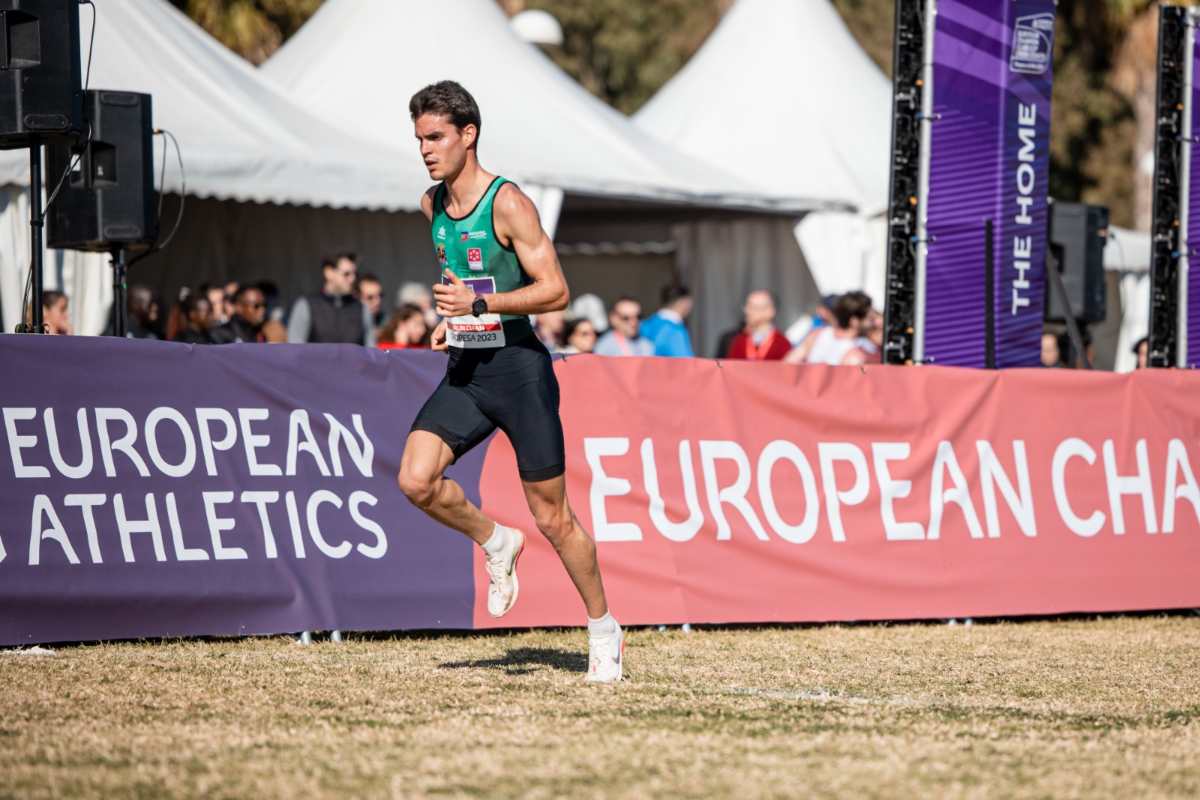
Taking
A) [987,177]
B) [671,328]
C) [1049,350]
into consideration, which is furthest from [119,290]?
[1049,350]

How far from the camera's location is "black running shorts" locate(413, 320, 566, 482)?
6676 millimetres

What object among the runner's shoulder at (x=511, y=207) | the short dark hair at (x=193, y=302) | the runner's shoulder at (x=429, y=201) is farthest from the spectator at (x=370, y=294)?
the runner's shoulder at (x=511, y=207)

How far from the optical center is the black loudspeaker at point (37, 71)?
8.81 meters

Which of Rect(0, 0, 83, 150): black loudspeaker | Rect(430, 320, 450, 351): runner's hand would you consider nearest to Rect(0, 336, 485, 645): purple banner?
Rect(0, 0, 83, 150): black loudspeaker

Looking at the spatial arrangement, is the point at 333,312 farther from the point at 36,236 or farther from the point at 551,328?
the point at 36,236

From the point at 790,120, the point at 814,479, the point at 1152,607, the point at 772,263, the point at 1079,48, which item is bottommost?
the point at 1152,607

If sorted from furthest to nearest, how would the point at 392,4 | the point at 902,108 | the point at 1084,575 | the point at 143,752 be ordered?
the point at 392,4
the point at 902,108
the point at 1084,575
the point at 143,752

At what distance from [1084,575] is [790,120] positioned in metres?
10.6

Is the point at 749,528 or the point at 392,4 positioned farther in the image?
the point at 392,4

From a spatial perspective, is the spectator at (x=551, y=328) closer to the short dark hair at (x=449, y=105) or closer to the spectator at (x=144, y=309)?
the spectator at (x=144, y=309)

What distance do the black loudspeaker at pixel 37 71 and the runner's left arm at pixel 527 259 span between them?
324cm

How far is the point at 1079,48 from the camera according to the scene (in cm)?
4119

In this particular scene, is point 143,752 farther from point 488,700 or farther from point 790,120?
point 790,120

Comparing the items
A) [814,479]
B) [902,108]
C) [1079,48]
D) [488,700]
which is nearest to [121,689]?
[488,700]
